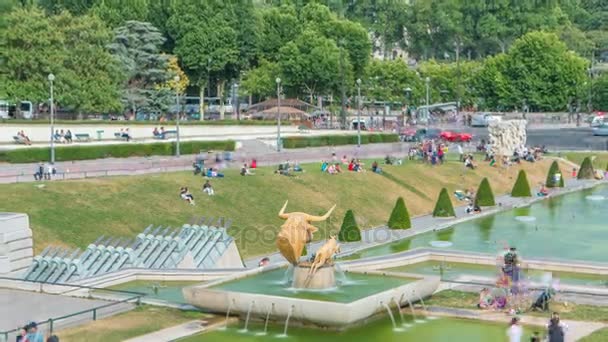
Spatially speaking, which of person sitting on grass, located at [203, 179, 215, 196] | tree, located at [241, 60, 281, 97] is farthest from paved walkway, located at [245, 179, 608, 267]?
tree, located at [241, 60, 281, 97]

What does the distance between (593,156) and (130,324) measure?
68.8 meters

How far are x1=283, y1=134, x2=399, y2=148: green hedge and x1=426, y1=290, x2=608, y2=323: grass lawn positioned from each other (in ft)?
158

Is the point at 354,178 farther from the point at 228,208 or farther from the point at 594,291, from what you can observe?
the point at 594,291

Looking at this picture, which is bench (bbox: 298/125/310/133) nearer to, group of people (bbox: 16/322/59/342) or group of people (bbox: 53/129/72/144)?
group of people (bbox: 53/129/72/144)

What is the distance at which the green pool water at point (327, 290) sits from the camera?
1305 inches

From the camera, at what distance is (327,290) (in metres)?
34.0

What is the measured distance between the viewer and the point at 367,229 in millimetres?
58906

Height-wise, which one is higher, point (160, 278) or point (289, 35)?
point (289, 35)

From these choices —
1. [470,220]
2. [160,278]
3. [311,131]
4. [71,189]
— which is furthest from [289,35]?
[160,278]

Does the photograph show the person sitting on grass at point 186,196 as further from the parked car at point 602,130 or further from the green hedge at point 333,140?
the parked car at point 602,130

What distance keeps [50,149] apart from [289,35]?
64.9m

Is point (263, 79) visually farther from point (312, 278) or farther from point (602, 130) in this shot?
point (312, 278)

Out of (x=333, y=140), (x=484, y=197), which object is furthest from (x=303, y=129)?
(x=484, y=197)

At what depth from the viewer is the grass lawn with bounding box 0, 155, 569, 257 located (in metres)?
49.0
